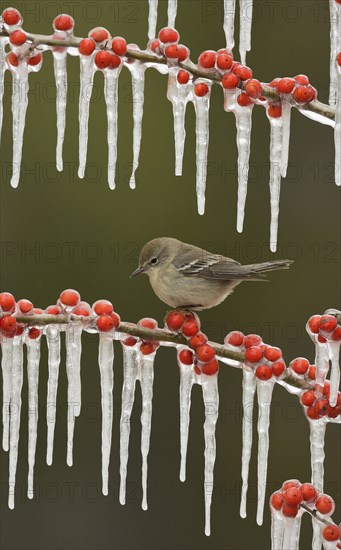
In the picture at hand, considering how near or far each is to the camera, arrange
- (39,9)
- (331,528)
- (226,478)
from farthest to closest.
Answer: (226,478) → (39,9) → (331,528)

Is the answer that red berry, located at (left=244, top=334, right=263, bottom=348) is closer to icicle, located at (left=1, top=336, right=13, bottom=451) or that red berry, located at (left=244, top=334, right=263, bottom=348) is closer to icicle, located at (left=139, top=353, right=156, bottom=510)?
icicle, located at (left=139, top=353, right=156, bottom=510)

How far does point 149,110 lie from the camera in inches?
211

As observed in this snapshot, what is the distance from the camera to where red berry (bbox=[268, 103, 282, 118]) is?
2412 millimetres

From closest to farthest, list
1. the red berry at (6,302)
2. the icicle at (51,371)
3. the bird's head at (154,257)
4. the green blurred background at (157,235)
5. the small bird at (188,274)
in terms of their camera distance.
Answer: the red berry at (6,302) → the icicle at (51,371) → the small bird at (188,274) → the bird's head at (154,257) → the green blurred background at (157,235)

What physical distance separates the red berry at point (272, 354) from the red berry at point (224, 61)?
2.06 feet

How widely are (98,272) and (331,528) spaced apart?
293 centimetres

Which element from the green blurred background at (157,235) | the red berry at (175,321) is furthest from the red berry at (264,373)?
the green blurred background at (157,235)

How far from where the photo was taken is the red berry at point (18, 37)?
7.66 ft

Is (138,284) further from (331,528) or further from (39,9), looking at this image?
(331,528)

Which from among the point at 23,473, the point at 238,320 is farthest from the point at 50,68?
the point at 23,473

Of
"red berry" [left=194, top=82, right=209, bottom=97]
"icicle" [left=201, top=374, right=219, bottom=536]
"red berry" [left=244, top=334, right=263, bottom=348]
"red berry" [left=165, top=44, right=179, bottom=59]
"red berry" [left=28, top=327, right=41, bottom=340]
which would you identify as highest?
"red berry" [left=165, top=44, right=179, bottom=59]

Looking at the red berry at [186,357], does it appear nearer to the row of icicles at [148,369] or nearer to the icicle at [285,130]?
the row of icicles at [148,369]

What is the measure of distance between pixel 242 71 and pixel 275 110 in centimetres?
13

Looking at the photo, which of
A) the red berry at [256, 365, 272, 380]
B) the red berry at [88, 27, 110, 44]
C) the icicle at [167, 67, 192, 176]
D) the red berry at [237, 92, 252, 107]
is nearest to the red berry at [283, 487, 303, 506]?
the red berry at [256, 365, 272, 380]
